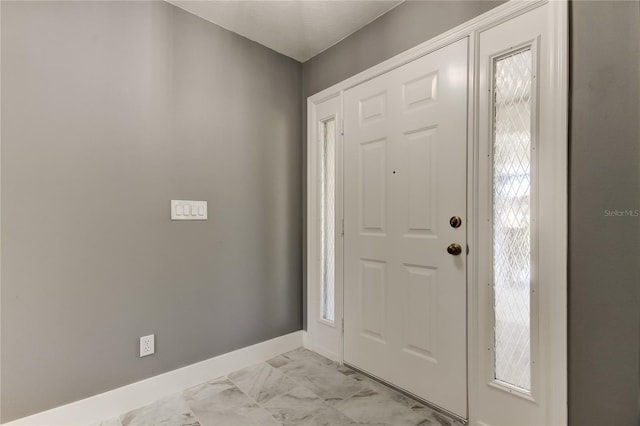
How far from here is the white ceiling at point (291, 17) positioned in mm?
1987

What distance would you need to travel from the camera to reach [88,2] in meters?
1.67

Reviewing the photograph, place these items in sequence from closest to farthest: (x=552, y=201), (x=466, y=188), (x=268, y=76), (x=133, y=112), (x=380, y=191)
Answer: (x=552, y=201), (x=466, y=188), (x=133, y=112), (x=380, y=191), (x=268, y=76)

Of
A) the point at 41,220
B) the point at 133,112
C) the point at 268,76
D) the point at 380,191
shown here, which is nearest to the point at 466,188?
the point at 380,191

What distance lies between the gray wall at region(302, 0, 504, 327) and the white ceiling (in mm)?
75

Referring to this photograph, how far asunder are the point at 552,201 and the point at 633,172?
270 mm

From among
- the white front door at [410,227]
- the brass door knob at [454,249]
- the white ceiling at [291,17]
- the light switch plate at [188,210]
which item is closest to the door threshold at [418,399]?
the white front door at [410,227]

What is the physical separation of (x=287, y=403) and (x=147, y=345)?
0.91m

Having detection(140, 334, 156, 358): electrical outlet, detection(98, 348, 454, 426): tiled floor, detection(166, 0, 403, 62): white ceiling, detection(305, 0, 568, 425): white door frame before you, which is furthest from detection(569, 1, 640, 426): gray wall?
detection(140, 334, 156, 358): electrical outlet

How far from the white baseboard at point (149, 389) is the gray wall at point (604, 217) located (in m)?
1.90

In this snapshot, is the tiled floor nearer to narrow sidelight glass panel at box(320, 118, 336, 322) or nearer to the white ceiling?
narrow sidelight glass panel at box(320, 118, 336, 322)

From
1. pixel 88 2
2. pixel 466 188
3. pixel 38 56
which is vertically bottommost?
pixel 466 188

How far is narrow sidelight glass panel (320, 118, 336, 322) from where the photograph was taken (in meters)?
2.49

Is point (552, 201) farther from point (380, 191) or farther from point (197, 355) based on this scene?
point (197, 355)

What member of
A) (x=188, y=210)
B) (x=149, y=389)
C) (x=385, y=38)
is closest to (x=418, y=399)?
(x=149, y=389)
